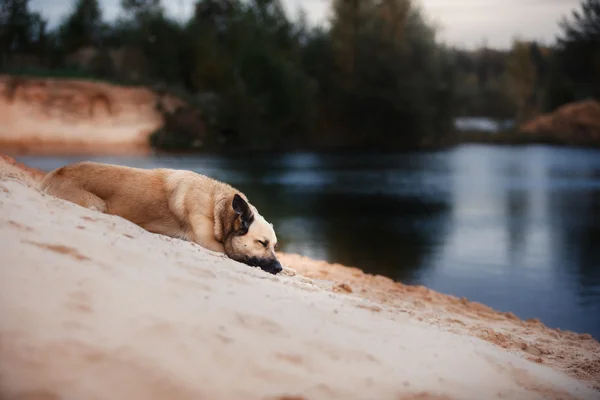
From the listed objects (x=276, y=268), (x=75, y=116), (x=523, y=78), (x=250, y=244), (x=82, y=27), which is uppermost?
(x=82, y=27)

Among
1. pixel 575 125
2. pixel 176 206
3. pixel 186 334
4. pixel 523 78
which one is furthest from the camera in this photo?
pixel 523 78

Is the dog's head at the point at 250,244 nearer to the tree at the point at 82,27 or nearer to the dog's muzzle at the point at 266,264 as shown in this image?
the dog's muzzle at the point at 266,264

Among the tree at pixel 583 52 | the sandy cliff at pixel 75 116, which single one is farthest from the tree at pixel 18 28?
the tree at pixel 583 52

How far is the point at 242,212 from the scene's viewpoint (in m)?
6.31

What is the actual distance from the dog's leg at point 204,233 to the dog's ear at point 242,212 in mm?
290

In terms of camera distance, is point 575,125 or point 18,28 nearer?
point 18,28

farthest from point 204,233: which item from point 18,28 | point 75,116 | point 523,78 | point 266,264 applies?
point 523,78

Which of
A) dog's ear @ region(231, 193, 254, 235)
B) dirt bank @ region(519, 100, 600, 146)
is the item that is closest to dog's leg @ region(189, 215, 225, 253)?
dog's ear @ region(231, 193, 254, 235)

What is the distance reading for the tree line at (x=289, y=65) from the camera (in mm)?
38844

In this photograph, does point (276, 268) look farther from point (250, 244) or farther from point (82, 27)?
point (82, 27)

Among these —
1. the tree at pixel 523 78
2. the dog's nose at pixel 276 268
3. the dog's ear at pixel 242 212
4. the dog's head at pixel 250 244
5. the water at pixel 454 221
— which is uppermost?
the tree at pixel 523 78

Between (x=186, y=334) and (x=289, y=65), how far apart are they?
4153cm

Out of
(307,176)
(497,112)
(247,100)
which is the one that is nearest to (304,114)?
(247,100)

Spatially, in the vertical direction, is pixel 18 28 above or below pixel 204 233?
above
